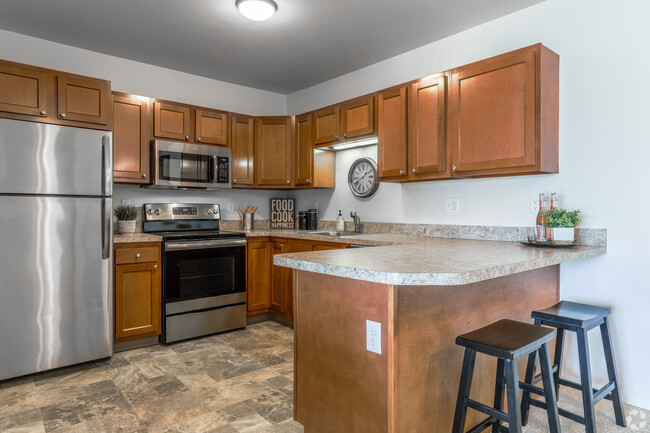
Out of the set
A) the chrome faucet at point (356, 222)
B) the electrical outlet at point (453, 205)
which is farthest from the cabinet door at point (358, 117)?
the electrical outlet at point (453, 205)

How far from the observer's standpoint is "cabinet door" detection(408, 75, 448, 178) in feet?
9.28

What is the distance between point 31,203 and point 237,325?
1.92 m

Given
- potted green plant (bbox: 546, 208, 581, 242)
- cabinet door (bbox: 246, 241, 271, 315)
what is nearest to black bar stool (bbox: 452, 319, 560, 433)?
potted green plant (bbox: 546, 208, 581, 242)

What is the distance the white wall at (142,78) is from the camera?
322 centimetres

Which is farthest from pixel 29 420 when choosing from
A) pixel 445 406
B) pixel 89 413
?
pixel 445 406

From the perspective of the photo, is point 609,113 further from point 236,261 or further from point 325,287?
point 236,261

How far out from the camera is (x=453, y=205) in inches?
124

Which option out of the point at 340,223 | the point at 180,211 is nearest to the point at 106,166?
Answer: the point at 180,211

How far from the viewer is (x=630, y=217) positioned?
7.49 feet

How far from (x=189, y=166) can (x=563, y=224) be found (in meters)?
3.09

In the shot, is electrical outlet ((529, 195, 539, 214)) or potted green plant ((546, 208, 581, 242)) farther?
electrical outlet ((529, 195, 539, 214))

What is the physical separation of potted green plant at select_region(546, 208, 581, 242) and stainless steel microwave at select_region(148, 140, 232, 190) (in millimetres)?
2884

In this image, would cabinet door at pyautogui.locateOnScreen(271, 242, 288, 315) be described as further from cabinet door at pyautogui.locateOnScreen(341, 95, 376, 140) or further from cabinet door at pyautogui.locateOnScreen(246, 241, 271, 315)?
cabinet door at pyautogui.locateOnScreen(341, 95, 376, 140)

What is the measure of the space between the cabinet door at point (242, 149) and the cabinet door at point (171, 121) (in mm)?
483
